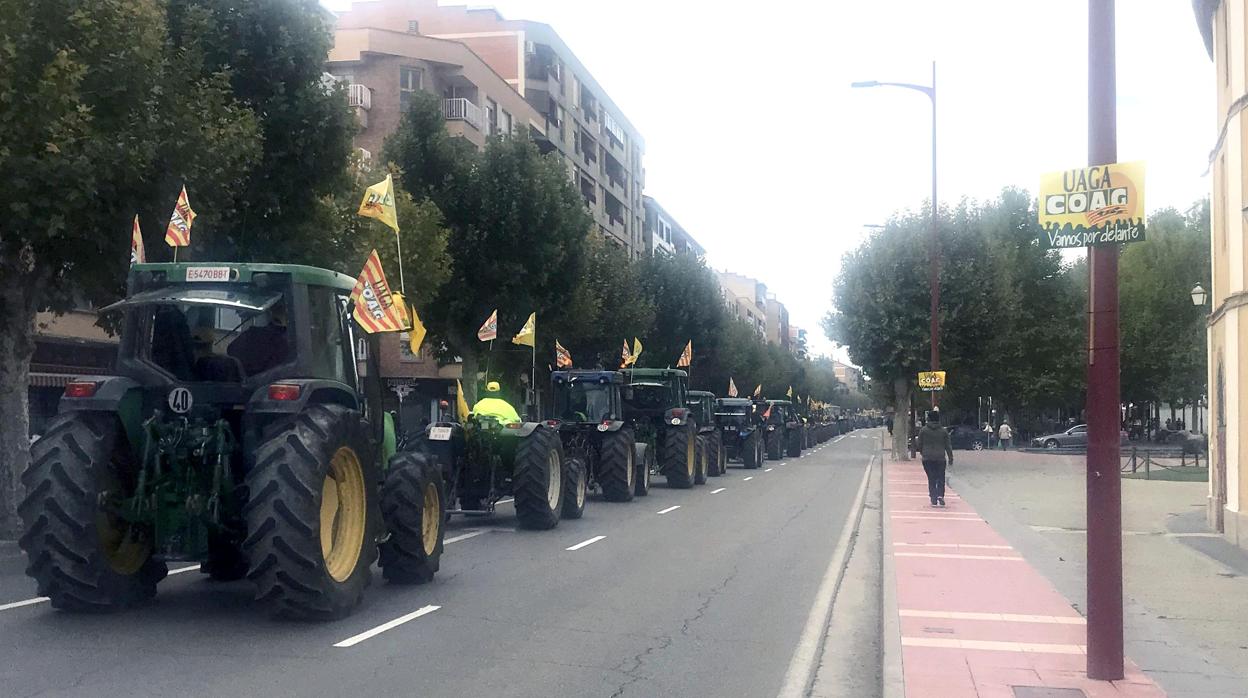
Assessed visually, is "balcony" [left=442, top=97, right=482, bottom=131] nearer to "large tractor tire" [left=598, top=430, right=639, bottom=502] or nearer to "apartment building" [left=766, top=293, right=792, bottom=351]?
"large tractor tire" [left=598, top=430, right=639, bottom=502]

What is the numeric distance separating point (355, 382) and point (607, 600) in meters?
2.87

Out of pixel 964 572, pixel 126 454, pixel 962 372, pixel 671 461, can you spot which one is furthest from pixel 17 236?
pixel 962 372

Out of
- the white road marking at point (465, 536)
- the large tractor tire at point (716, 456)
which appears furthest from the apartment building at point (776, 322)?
the white road marking at point (465, 536)

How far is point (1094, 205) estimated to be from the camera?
7004 millimetres

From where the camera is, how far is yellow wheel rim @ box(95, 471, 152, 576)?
336 inches

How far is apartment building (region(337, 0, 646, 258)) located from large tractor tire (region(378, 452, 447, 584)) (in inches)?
1562

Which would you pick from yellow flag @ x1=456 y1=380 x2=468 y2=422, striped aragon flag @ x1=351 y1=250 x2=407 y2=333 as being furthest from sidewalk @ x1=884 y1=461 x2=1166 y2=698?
yellow flag @ x1=456 y1=380 x2=468 y2=422

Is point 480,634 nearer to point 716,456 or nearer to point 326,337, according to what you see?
point 326,337

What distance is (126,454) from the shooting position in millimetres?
8836

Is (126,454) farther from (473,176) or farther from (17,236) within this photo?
(473,176)

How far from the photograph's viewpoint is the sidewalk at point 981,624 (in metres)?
6.99

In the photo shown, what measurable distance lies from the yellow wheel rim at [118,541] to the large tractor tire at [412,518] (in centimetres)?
195

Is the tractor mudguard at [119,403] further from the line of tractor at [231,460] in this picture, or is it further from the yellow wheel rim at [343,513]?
the yellow wheel rim at [343,513]

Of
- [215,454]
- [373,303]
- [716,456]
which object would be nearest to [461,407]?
[373,303]
